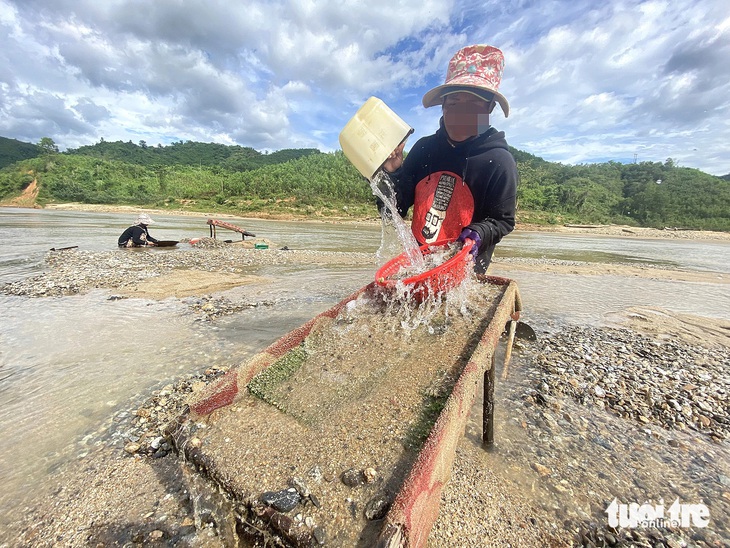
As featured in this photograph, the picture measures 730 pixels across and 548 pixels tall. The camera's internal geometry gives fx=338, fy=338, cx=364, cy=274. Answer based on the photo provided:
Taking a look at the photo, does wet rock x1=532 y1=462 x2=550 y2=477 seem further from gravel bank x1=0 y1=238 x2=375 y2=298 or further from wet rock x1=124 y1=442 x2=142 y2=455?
gravel bank x1=0 y1=238 x2=375 y2=298

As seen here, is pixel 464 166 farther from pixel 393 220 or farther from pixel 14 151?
pixel 14 151

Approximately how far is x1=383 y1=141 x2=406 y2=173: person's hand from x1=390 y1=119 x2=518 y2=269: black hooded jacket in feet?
0.47

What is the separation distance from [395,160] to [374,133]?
0.32 m

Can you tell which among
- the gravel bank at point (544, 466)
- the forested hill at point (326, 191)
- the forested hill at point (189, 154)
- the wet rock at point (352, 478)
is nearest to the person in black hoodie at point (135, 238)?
the gravel bank at point (544, 466)

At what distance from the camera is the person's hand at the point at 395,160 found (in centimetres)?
274

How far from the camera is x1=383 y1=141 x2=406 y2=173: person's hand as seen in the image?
2740mm

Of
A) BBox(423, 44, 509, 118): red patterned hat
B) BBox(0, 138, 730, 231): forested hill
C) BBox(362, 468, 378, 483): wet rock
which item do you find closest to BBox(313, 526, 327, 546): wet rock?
BBox(362, 468, 378, 483): wet rock

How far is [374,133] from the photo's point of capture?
8.80 ft

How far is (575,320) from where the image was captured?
5922 mm

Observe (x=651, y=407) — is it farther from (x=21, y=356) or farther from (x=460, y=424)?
(x=21, y=356)

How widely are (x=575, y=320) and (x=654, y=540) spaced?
181 inches

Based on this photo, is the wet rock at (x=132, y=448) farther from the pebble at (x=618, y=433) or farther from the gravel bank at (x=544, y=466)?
the pebble at (x=618, y=433)

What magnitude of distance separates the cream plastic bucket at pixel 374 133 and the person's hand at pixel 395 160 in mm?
65

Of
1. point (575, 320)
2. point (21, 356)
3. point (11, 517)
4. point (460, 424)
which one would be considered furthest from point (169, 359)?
point (575, 320)
